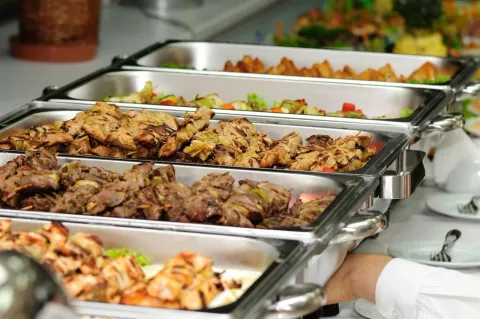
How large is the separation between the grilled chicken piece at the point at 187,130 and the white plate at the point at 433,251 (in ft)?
1.77

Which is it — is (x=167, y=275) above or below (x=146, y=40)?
below

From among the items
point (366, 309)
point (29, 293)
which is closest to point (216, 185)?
point (366, 309)

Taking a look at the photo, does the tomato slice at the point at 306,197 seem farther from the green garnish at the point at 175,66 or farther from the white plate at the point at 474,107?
the white plate at the point at 474,107

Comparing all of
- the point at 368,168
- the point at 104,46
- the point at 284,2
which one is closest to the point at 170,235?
the point at 368,168

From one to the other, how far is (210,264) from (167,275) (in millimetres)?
93

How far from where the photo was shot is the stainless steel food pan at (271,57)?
3143mm

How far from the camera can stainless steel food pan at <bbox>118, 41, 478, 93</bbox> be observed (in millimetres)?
3143

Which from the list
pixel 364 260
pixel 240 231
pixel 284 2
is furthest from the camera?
pixel 284 2

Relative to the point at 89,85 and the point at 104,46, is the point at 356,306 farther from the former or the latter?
the point at 104,46

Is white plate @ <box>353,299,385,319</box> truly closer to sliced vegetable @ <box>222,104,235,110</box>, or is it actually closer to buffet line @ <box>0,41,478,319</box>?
buffet line @ <box>0,41,478,319</box>

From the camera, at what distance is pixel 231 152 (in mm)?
2119

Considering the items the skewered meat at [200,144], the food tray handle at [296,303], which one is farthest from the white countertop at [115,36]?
the food tray handle at [296,303]

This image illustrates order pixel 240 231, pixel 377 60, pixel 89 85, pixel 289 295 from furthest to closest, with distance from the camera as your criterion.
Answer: pixel 377 60, pixel 89 85, pixel 240 231, pixel 289 295

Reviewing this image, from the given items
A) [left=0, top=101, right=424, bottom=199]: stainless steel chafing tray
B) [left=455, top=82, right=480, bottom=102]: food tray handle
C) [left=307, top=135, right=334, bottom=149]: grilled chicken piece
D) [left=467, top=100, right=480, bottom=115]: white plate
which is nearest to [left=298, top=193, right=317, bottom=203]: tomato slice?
[left=0, top=101, right=424, bottom=199]: stainless steel chafing tray
